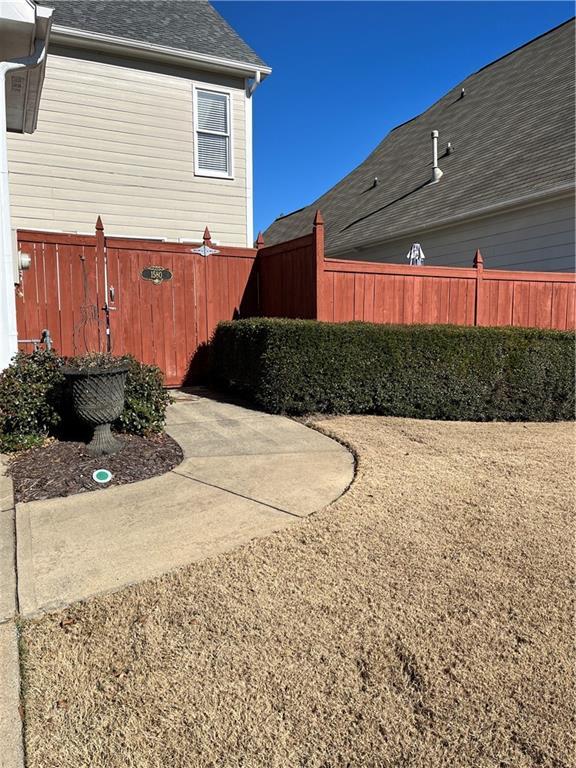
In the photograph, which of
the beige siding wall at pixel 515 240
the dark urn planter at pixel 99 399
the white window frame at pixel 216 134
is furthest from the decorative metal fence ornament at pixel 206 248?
the beige siding wall at pixel 515 240

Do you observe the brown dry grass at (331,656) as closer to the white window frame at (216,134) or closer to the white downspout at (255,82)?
the white window frame at (216,134)

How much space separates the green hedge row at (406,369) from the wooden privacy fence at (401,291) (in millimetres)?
859

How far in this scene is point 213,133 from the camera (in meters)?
10.9

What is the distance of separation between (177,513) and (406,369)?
13.3 ft

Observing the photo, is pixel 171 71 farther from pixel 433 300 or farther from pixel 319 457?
pixel 319 457

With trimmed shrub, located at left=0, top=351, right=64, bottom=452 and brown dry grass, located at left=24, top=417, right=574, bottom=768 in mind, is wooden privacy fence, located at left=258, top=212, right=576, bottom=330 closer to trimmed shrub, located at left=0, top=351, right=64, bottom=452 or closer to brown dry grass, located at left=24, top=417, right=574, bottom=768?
trimmed shrub, located at left=0, top=351, right=64, bottom=452

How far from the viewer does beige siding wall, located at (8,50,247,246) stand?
9742mm

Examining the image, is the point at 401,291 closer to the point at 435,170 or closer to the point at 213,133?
the point at 213,133

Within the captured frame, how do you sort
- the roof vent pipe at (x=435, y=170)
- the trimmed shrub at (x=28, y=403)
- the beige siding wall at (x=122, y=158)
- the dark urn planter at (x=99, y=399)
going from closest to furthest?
the dark urn planter at (x=99, y=399) → the trimmed shrub at (x=28, y=403) → the beige siding wall at (x=122, y=158) → the roof vent pipe at (x=435, y=170)

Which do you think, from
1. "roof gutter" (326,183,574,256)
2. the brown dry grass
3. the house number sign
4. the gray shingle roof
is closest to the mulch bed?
the brown dry grass

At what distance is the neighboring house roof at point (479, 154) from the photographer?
35.1 ft

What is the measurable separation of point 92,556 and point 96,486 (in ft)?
4.29

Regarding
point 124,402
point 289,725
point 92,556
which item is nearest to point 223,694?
point 289,725

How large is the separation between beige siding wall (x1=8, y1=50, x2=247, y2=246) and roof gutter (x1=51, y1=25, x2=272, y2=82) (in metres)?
0.19
